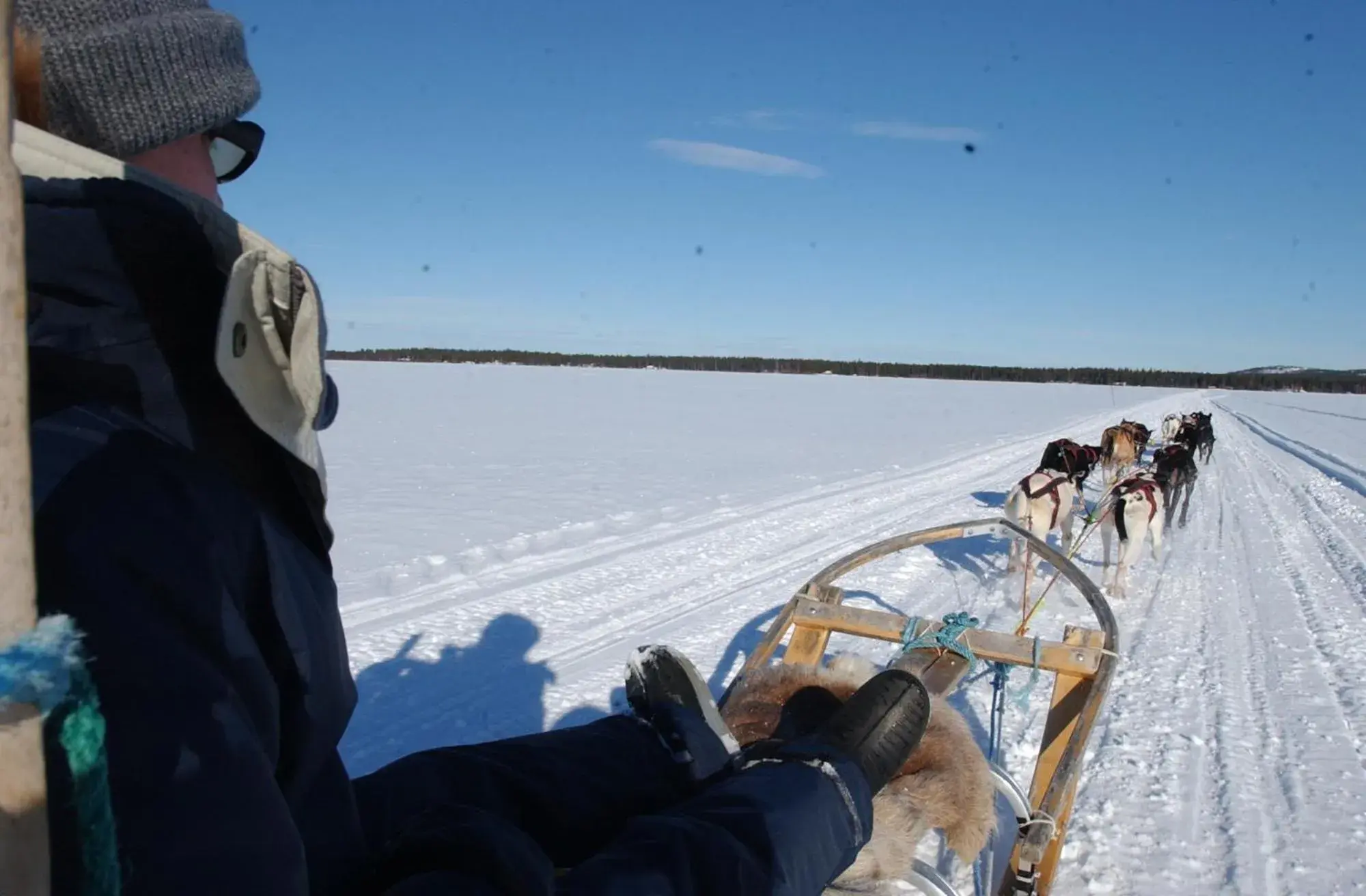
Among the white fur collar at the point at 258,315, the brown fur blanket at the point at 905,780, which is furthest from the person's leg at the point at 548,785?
the white fur collar at the point at 258,315

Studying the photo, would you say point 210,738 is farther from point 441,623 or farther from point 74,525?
point 441,623

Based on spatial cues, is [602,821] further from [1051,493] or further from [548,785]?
[1051,493]

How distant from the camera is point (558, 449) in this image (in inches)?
546

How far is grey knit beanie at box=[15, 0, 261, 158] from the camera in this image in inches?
34.0

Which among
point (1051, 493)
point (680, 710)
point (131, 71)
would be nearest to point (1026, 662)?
point (680, 710)

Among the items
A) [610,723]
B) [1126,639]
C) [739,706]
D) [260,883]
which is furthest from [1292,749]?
[260,883]

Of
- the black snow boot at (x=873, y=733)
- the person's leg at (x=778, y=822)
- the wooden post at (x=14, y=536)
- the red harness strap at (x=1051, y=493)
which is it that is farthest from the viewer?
the red harness strap at (x=1051, y=493)

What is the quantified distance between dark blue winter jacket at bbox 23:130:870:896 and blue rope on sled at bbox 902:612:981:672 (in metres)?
2.22

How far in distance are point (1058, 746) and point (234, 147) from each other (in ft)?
8.86

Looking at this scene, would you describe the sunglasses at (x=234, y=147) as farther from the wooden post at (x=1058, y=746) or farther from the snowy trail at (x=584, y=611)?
the snowy trail at (x=584, y=611)

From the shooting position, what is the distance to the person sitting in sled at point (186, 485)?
2.25ft

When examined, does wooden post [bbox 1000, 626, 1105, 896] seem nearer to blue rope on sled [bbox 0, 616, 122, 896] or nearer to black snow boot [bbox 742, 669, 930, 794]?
black snow boot [bbox 742, 669, 930, 794]

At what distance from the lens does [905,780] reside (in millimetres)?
2162

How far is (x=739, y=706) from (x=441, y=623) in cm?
264
